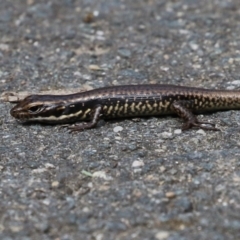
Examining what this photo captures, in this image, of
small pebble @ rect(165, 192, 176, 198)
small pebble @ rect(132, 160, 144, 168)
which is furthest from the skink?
small pebble @ rect(165, 192, 176, 198)

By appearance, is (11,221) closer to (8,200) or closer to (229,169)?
(8,200)

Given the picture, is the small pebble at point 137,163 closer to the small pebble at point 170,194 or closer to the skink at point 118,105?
the small pebble at point 170,194

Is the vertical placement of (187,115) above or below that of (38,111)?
below

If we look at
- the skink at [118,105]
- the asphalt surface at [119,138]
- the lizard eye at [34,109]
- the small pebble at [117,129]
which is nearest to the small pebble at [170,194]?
the asphalt surface at [119,138]

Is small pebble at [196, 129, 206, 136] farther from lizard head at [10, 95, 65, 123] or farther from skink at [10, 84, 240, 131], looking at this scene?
lizard head at [10, 95, 65, 123]

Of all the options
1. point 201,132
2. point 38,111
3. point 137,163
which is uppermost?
point 38,111

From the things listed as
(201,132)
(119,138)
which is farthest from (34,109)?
(201,132)

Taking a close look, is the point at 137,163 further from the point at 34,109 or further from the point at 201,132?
the point at 34,109
